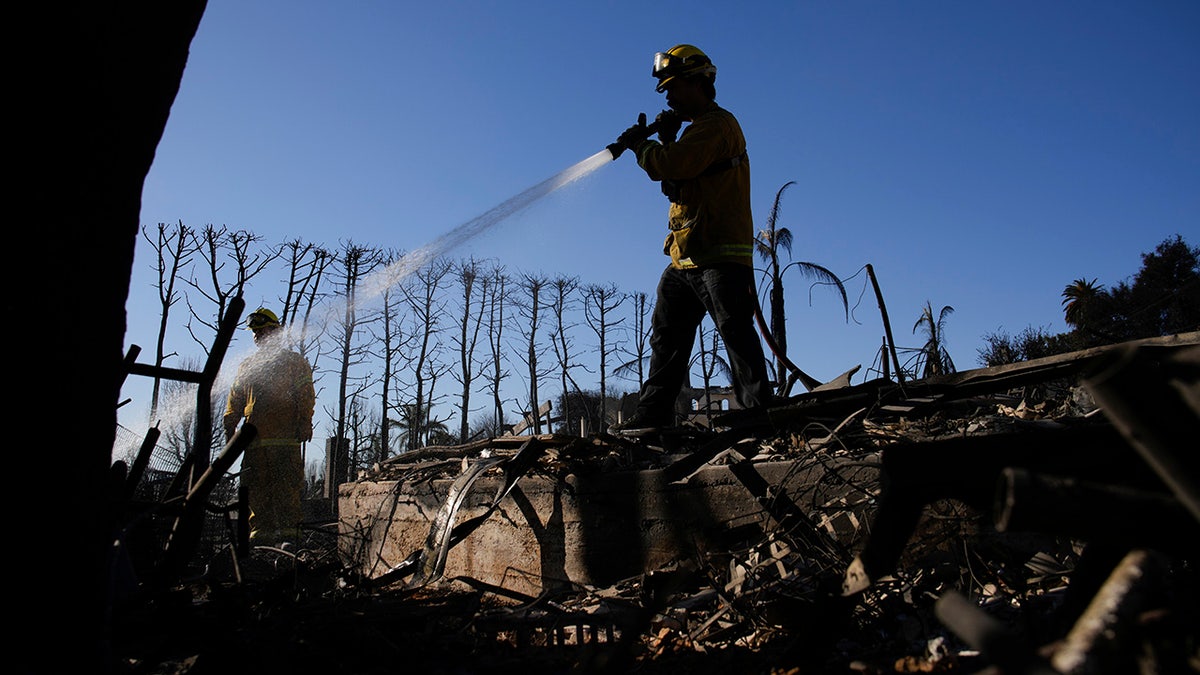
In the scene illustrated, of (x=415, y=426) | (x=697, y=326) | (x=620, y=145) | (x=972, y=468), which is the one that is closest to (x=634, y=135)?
(x=620, y=145)

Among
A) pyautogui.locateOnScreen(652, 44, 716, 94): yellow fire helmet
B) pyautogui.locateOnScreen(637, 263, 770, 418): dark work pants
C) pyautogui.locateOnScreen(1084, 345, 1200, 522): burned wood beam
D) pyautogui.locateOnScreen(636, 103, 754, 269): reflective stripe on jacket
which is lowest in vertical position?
pyautogui.locateOnScreen(1084, 345, 1200, 522): burned wood beam

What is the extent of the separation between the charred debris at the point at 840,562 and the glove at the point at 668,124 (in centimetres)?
235

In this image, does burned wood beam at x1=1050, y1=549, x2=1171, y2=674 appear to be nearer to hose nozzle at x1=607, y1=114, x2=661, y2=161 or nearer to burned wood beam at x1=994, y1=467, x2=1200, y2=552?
burned wood beam at x1=994, y1=467, x2=1200, y2=552

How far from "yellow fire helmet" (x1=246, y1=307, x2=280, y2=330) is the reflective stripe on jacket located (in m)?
5.67

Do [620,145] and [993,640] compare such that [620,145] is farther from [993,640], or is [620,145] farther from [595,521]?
[993,640]

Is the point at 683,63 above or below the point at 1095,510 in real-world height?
above

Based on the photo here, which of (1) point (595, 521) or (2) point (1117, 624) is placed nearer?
(2) point (1117, 624)

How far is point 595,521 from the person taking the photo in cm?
486

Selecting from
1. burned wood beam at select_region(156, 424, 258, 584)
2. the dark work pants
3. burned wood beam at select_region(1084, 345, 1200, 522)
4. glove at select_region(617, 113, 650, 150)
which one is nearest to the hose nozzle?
glove at select_region(617, 113, 650, 150)

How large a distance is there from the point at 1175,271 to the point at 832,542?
119ft

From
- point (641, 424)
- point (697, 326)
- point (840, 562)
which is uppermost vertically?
point (697, 326)

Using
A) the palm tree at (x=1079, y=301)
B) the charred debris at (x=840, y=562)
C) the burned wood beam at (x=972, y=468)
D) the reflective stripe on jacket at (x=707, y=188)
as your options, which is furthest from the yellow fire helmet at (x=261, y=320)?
the palm tree at (x=1079, y=301)

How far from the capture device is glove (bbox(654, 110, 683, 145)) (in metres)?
6.10

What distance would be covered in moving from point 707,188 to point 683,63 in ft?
3.18
